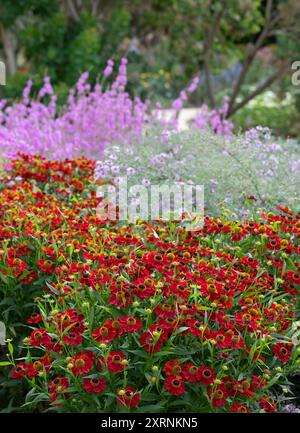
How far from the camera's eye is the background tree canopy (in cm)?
780

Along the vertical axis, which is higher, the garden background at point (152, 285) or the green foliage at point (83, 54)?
the green foliage at point (83, 54)

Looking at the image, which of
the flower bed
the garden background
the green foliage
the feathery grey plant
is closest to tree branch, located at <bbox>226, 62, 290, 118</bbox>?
the green foliage

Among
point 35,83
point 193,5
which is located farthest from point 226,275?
point 193,5

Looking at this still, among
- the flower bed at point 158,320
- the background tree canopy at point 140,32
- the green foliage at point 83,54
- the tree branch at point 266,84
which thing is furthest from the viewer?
the tree branch at point 266,84

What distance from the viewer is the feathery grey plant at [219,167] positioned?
3590 mm

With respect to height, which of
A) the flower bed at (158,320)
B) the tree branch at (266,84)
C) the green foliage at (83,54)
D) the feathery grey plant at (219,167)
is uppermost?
the green foliage at (83,54)

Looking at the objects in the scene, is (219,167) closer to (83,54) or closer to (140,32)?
(83,54)

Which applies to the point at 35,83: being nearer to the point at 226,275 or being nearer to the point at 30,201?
the point at 30,201

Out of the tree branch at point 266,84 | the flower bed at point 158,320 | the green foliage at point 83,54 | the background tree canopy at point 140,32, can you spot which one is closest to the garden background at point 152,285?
the flower bed at point 158,320

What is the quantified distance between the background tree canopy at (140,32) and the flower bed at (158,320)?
13.8 feet

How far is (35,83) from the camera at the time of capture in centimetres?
723

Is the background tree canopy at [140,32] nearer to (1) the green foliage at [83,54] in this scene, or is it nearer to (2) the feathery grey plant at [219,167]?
(1) the green foliage at [83,54]

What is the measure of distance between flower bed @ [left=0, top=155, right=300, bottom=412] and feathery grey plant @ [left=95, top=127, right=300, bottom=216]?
76cm

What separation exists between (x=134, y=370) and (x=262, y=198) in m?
1.71
